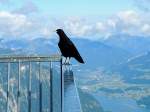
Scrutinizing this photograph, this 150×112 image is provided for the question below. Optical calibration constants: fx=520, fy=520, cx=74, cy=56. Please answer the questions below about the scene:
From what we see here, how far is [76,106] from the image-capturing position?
326 inches

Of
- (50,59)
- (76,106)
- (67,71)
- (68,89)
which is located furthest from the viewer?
(50,59)

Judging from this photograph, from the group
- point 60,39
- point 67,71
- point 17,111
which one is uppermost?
point 60,39

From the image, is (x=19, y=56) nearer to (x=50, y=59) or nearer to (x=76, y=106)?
(x=50, y=59)

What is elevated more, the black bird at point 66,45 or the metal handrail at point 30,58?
the black bird at point 66,45

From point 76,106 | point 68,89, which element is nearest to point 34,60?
point 68,89

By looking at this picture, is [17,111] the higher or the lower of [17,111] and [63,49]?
the lower

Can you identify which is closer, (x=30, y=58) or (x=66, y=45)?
(x=66, y=45)

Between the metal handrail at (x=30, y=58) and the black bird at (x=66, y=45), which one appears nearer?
the black bird at (x=66, y=45)

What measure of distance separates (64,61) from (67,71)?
400 millimetres

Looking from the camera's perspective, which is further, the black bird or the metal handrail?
the metal handrail

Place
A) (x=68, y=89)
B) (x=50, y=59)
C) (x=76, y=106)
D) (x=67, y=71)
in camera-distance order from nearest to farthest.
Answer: (x=76, y=106)
(x=68, y=89)
(x=67, y=71)
(x=50, y=59)

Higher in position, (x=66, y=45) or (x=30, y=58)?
(x=66, y=45)

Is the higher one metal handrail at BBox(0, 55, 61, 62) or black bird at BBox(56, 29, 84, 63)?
black bird at BBox(56, 29, 84, 63)

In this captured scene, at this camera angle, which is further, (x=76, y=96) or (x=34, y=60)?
(x=34, y=60)
